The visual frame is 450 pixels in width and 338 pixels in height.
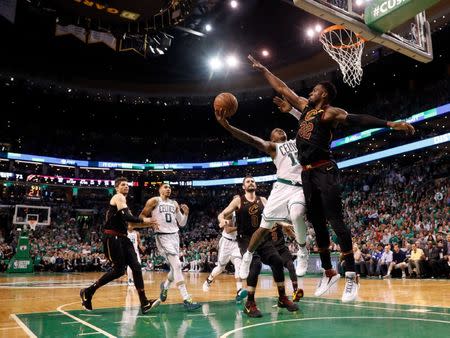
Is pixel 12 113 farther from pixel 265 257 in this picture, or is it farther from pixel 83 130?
pixel 265 257

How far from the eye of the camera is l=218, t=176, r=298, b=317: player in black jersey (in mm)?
7070

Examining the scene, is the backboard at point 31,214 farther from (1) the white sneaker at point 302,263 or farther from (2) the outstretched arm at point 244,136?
(1) the white sneaker at point 302,263

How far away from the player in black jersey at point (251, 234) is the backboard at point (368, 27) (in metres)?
2.99

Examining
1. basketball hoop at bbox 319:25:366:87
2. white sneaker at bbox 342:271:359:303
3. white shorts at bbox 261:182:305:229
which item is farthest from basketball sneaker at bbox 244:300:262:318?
basketball hoop at bbox 319:25:366:87

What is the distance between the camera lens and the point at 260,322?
5914 millimetres

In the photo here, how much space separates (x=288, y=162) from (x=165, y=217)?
3199mm

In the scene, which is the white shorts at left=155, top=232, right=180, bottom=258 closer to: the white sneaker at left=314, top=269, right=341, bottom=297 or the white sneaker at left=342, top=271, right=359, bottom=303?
the white sneaker at left=314, top=269, right=341, bottom=297

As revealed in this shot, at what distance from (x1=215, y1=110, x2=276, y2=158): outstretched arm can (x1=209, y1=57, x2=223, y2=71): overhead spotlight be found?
23518mm

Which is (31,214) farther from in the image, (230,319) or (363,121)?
(363,121)

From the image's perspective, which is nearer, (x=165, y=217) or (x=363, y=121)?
(x=363, y=121)

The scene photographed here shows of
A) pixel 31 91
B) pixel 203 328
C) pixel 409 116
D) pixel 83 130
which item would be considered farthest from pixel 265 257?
pixel 83 130

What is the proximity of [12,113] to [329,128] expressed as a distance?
39343mm

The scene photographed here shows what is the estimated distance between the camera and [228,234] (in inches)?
389

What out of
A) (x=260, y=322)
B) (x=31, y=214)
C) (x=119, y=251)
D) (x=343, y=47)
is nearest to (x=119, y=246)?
(x=119, y=251)
